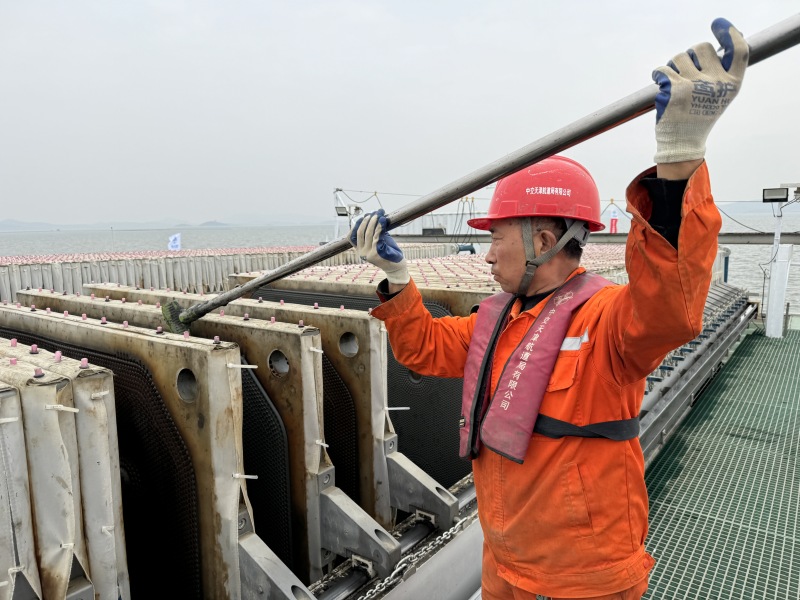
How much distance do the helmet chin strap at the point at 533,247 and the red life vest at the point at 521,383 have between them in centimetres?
11

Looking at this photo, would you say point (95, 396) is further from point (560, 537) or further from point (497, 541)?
point (560, 537)

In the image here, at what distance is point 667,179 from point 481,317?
37.7 inches

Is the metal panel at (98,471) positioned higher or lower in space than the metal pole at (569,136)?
lower

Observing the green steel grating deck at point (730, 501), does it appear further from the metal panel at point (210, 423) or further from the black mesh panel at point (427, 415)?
the metal panel at point (210, 423)

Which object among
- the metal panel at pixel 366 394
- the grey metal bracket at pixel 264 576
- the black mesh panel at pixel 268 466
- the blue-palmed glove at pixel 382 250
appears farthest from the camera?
the metal panel at pixel 366 394

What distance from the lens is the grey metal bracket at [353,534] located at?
2748 millimetres

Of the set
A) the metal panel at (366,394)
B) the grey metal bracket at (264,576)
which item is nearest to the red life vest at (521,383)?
the grey metal bracket at (264,576)

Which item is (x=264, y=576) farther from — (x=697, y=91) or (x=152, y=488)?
(x=697, y=91)

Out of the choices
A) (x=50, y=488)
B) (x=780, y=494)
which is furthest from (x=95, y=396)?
(x=780, y=494)

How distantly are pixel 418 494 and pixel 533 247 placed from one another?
200 centimetres

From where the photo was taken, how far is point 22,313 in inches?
134

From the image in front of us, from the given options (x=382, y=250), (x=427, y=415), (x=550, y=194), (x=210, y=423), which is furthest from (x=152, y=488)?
(x=550, y=194)

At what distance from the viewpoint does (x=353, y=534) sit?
110 inches

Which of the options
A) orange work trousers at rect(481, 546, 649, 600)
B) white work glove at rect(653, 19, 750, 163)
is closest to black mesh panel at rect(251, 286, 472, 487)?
orange work trousers at rect(481, 546, 649, 600)
